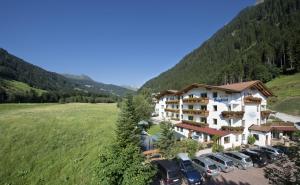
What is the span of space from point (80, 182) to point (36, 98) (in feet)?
438

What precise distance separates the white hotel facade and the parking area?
1119cm

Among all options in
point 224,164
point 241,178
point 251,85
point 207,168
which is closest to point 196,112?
point 251,85

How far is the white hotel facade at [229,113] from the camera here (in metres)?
37.3

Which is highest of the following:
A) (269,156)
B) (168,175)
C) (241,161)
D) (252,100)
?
(252,100)

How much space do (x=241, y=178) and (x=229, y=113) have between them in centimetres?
1595

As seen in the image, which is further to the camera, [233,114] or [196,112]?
[196,112]

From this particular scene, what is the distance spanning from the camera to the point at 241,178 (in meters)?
23.3

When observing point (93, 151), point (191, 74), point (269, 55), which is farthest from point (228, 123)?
point (191, 74)

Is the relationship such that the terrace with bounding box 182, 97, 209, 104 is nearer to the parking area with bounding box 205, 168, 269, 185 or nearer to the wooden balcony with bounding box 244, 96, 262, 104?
the wooden balcony with bounding box 244, 96, 262, 104

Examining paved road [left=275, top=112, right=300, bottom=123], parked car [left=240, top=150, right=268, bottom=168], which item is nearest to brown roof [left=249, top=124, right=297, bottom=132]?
parked car [left=240, top=150, right=268, bottom=168]

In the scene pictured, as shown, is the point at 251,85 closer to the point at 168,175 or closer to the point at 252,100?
the point at 252,100

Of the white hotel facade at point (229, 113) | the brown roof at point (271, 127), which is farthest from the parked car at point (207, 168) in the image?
the brown roof at point (271, 127)

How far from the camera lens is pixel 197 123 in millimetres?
45188

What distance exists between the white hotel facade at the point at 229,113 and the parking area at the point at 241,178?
36.7 feet
